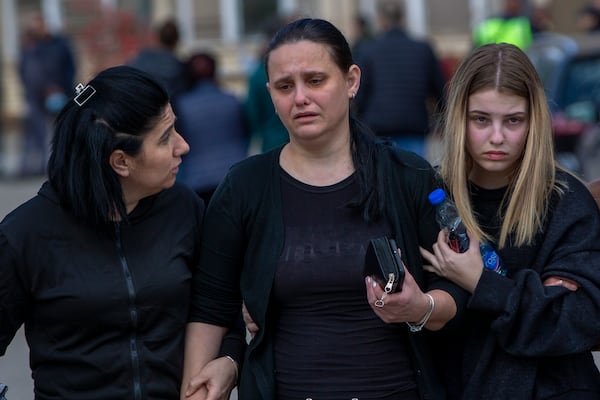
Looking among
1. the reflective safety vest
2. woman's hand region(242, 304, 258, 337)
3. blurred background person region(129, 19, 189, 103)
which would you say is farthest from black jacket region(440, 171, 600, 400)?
the reflective safety vest

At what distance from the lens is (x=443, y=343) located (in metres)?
3.44

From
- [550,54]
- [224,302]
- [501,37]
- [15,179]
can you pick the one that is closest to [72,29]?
[15,179]

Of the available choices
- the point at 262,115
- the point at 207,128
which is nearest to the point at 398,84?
the point at 262,115

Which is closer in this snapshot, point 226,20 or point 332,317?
point 332,317

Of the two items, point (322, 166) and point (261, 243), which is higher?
point (322, 166)

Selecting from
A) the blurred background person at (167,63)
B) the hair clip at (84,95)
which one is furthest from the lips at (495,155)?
the blurred background person at (167,63)

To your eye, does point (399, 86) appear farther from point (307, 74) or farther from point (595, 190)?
point (307, 74)

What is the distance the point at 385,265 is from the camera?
9.74 feet

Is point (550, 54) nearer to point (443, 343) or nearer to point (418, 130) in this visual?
point (418, 130)

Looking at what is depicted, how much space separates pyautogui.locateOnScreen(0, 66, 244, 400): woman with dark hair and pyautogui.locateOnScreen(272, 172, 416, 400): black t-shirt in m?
0.30

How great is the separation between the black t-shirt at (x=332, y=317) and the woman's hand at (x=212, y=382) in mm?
196

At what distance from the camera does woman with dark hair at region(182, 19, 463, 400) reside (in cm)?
324

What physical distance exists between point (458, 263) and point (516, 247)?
20 cm

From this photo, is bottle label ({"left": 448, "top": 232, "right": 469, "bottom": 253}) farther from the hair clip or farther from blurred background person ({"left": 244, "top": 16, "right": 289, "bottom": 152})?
blurred background person ({"left": 244, "top": 16, "right": 289, "bottom": 152})
